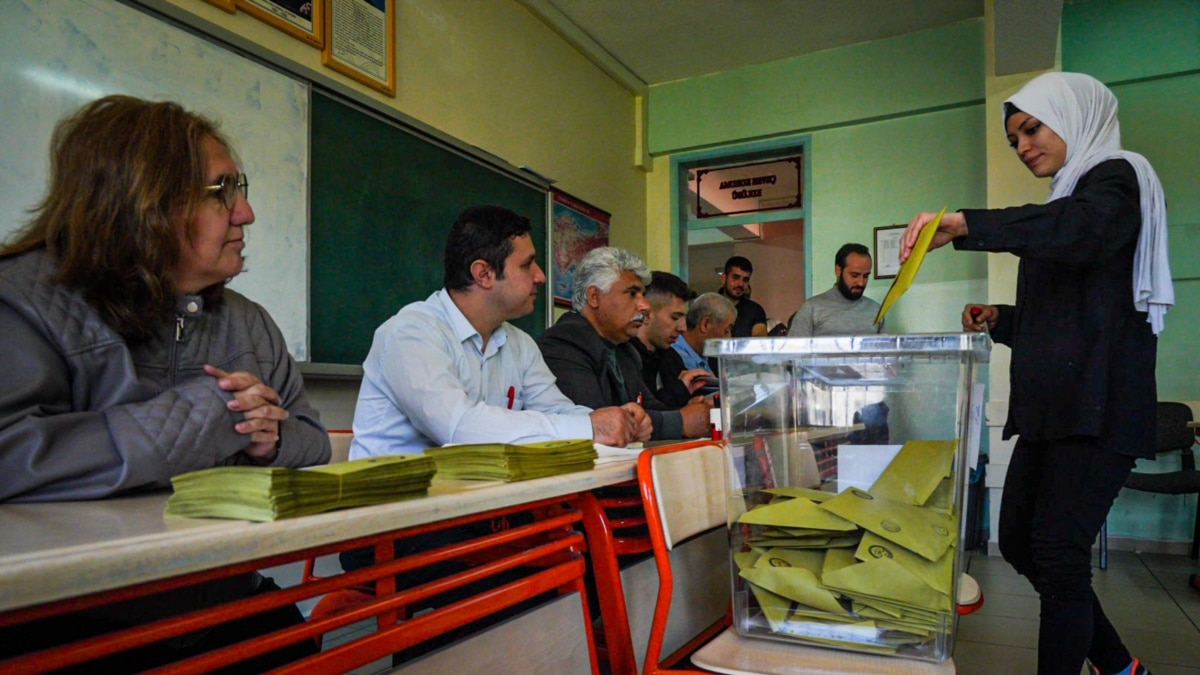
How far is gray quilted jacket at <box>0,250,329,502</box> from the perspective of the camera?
0.84 m

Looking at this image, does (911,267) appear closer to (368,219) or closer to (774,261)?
(368,219)

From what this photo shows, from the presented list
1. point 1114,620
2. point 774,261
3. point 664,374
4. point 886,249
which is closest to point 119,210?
point 664,374

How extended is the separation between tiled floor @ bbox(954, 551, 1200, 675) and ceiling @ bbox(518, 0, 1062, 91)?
2.71 meters

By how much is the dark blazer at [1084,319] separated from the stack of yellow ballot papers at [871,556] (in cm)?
64

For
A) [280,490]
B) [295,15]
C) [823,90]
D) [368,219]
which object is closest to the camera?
[280,490]

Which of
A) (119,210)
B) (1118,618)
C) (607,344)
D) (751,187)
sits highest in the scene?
(751,187)

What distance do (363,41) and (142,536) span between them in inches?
123

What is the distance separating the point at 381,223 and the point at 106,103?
216cm

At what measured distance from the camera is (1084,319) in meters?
1.55

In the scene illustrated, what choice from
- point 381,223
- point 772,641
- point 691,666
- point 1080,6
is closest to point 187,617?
point 691,666

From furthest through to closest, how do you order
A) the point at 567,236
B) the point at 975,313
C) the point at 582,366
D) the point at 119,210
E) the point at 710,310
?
the point at 567,236 → the point at 710,310 → the point at 582,366 → the point at 975,313 → the point at 119,210

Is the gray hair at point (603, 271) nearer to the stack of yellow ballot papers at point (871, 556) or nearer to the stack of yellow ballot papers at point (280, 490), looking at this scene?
the stack of yellow ballot papers at point (871, 556)

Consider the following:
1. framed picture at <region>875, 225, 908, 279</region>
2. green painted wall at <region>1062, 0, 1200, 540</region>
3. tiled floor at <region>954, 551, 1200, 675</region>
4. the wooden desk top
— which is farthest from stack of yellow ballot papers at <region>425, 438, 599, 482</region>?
framed picture at <region>875, 225, 908, 279</region>

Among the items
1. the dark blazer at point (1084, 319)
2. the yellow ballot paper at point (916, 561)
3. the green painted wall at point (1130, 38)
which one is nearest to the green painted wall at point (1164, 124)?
the green painted wall at point (1130, 38)
